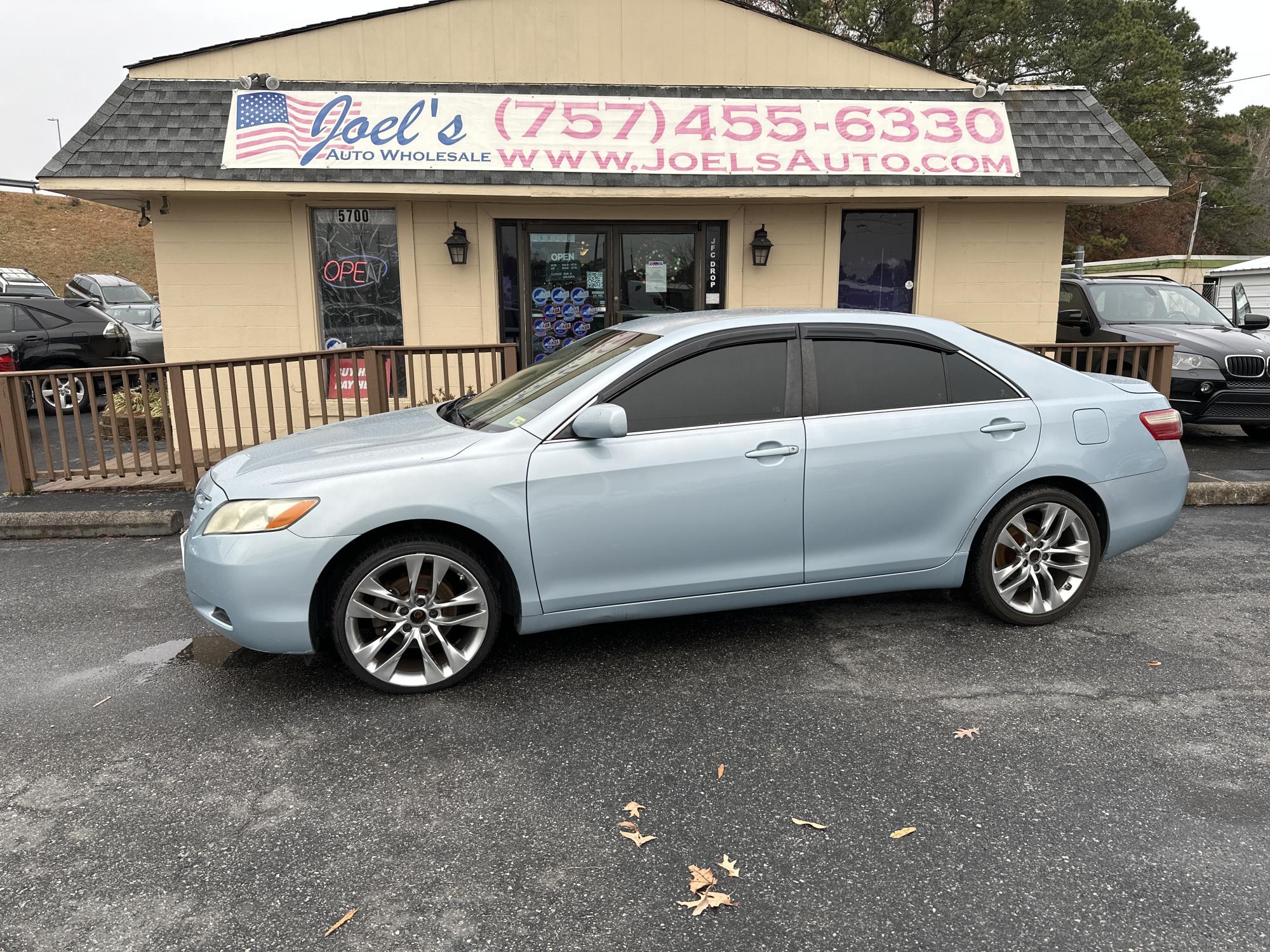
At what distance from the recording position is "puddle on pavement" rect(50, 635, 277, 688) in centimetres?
412

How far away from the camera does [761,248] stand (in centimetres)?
966

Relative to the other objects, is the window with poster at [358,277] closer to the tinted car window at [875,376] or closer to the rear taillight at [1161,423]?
the tinted car window at [875,376]

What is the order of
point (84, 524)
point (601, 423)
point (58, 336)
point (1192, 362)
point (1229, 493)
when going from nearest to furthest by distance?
1. point (601, 423)
2. point (84, 524)
3. point (1229, 493)
4. point (1192, 362)
5. point (58, 336)

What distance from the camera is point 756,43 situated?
9.46 m

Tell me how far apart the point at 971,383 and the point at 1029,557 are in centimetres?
92

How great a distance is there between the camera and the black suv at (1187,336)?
30.3 feet

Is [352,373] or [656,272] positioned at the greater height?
[656,272]

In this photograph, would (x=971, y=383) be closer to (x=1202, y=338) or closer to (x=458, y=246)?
(x=458, y=246)

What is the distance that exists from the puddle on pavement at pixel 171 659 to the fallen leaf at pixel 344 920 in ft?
6.52

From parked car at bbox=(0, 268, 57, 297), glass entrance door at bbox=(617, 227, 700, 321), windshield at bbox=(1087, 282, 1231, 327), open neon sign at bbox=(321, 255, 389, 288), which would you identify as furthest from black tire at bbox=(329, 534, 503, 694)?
parked car at bbox=(0, 268, 57, 297)

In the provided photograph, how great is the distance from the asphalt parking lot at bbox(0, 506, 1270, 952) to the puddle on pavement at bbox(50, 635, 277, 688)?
0.07 ft

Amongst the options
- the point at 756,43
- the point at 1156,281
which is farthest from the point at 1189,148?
the point at 756,43

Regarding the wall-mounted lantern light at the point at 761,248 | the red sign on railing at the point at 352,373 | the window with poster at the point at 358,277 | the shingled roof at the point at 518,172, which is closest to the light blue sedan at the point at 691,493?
the red sign on railing at the point at 352,373

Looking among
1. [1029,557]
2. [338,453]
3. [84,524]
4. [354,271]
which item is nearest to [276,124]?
[354,271]
